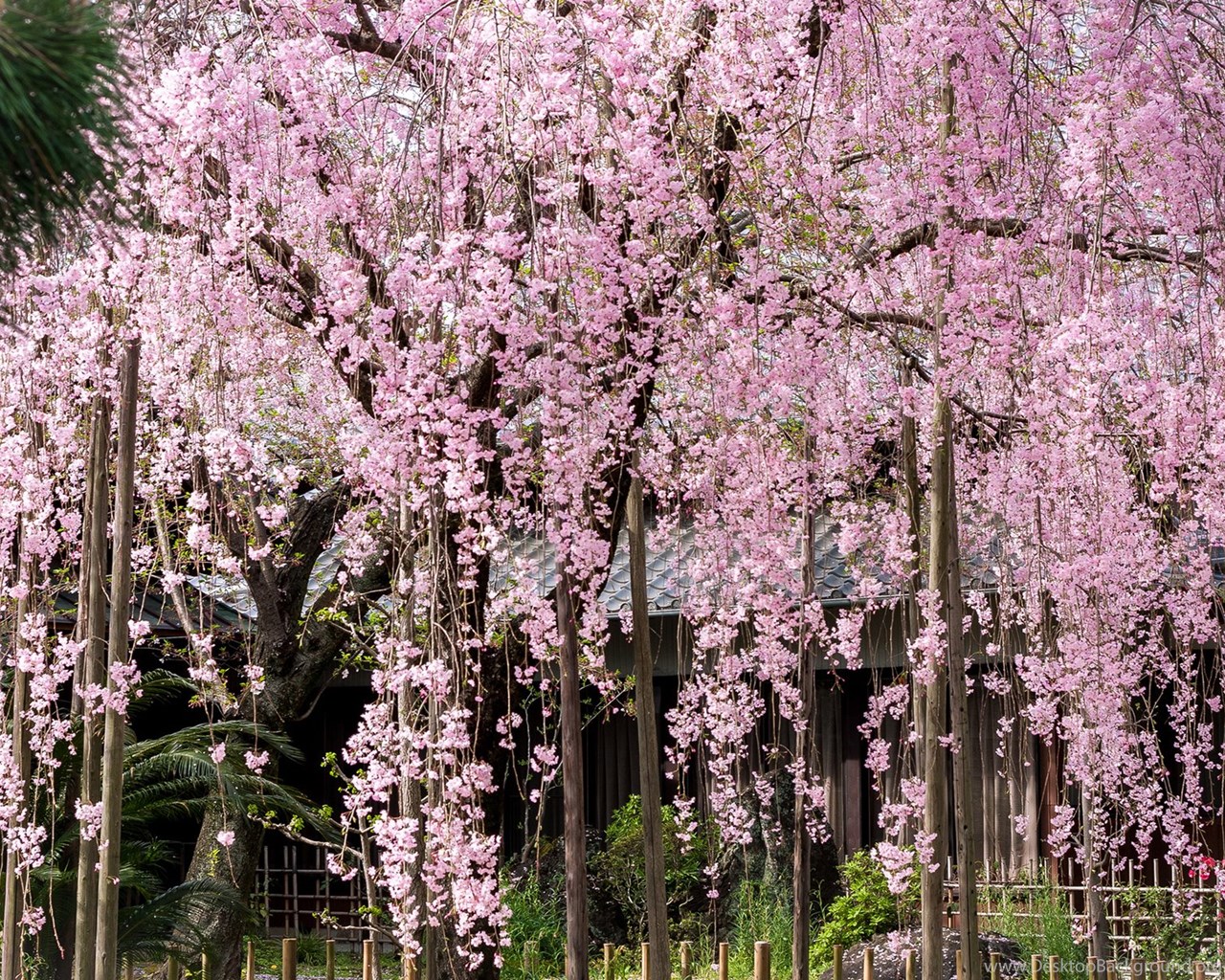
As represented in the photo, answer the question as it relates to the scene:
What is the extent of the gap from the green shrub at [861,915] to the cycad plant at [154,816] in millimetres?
2862

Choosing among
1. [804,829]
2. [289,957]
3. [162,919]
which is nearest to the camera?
[289,957]

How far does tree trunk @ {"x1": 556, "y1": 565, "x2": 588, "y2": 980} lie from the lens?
435 centimetres

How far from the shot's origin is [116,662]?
170 inches

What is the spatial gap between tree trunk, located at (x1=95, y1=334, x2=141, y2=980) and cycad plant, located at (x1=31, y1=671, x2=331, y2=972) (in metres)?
→ 1.17

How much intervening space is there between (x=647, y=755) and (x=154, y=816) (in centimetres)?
248

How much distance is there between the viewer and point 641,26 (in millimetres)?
4137

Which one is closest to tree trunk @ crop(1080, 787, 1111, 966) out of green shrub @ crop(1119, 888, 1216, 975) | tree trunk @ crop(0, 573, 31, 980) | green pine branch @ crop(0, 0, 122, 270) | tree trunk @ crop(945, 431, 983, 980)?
green shrub @ crop(1119, 888, 1216, 975)

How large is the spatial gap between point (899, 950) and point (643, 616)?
285cm

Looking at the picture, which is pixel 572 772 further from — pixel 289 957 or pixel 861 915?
pixel 861 915

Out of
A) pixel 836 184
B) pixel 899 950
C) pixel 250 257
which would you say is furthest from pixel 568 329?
pixel 899 950

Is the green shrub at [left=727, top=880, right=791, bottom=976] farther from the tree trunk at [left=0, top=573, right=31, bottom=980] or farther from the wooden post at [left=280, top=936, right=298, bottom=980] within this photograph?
the tree trunk at [left=0, top=573, right=31, bottom=980]

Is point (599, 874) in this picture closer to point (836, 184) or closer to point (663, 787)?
point (663, 787)

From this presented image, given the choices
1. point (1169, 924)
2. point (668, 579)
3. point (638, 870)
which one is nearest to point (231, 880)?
point (638, 870)

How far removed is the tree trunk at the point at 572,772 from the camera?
435 centimetres
